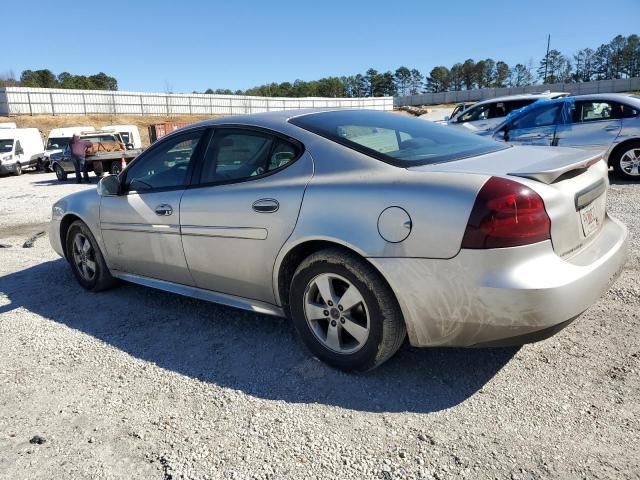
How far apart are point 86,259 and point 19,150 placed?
20.6 metres

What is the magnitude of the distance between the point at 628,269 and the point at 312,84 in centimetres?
11481

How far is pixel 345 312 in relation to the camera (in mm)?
2895

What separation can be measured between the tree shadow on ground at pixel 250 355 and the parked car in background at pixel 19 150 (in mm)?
19493

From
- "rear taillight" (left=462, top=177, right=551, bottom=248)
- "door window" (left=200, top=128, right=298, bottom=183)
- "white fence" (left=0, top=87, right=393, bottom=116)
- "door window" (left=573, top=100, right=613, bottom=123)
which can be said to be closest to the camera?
"rear taillight" (left=462, top=177, right=551, bottom=248)

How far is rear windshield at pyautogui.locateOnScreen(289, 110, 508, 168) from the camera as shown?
297 centimetres

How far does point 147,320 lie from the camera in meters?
4.06

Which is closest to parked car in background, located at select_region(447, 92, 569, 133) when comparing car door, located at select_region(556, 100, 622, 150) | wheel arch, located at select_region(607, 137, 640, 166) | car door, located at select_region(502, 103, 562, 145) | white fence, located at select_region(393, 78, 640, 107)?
car door, located at select_region(502, 103, 562, 145)

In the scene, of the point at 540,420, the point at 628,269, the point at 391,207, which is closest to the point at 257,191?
the point at 391,207

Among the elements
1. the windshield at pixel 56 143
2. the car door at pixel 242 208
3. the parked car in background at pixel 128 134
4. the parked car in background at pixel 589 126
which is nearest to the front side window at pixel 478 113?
the parked car in background at pixel 589 126

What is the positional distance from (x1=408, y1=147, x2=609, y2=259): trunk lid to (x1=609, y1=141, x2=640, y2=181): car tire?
6829 millimetres

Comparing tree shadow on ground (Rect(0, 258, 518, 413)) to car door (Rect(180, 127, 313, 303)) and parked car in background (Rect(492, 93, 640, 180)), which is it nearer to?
car door (Rect(180, 127, 313, 303))

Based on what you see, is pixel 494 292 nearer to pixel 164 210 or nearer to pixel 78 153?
pixel 164 210

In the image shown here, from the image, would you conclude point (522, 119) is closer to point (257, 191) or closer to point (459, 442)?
point (257, 191)

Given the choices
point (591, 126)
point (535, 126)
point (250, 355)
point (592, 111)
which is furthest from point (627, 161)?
point (250, 355)
